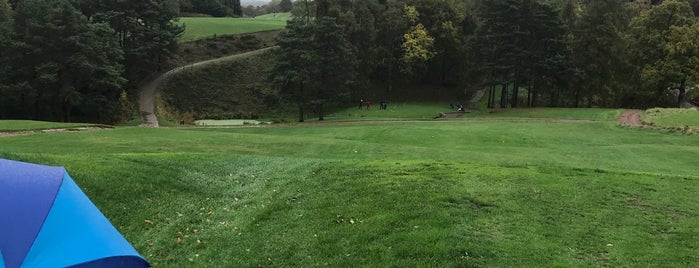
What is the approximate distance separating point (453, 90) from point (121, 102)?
4074 centimetres

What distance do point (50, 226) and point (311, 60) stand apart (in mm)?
38274

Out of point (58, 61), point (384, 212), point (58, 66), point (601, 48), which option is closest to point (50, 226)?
point (384, 212)

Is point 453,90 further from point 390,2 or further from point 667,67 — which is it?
point 667,67

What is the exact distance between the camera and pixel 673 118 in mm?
36781

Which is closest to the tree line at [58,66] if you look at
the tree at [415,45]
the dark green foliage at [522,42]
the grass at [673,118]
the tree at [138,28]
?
the tree at [138,28]

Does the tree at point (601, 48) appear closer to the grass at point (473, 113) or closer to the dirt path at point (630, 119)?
the grass at point (473, 113)

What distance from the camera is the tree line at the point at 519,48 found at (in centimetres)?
4519

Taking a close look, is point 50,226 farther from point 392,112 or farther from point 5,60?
point 392,112

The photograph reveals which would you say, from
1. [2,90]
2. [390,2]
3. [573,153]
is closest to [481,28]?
[390,2]

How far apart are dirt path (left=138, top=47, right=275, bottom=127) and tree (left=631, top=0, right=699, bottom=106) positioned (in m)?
46.3

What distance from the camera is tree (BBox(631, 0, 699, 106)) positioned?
1934 inches

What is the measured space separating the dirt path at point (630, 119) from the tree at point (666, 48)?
8.68m

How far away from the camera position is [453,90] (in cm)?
6919

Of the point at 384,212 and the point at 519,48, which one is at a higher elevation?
the point at 519,48
